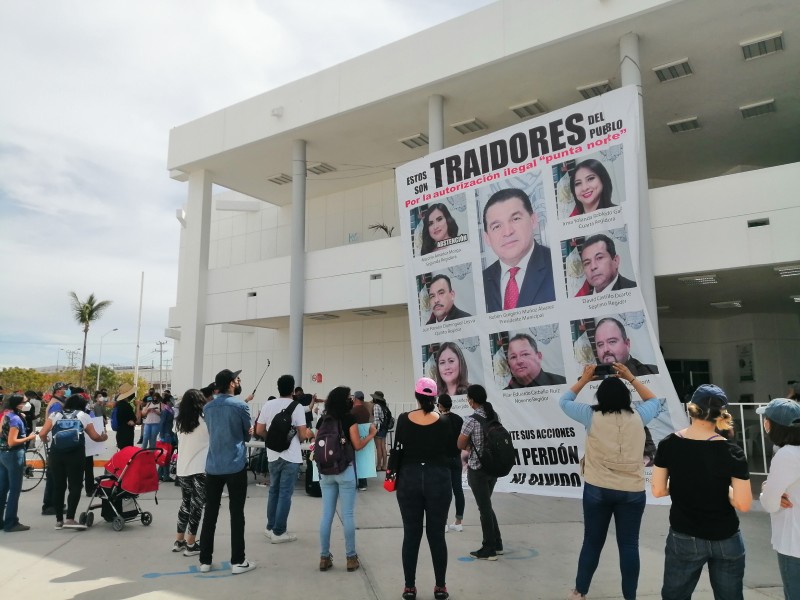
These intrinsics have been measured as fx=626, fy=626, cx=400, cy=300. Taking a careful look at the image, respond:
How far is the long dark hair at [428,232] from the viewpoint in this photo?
1224 centimetres

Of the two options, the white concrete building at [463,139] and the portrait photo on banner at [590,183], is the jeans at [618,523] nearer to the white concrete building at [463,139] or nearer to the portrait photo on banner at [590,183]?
the portrait photo on banner at [590,183]

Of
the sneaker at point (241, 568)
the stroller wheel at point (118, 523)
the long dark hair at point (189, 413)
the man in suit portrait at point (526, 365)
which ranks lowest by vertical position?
the sneaker at point (241, 568)

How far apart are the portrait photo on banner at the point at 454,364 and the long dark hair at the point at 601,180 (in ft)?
10.3

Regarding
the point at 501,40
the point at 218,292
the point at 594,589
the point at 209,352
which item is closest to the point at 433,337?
the point at 501,40

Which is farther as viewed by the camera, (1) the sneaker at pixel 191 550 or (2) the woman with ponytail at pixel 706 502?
(1) the sneaker at pixel 191 550

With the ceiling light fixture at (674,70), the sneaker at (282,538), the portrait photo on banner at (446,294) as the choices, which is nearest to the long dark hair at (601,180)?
the portrait photo on banner at (446,294)

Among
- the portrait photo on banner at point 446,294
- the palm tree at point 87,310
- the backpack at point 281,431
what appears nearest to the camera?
the backpack at point 281,431

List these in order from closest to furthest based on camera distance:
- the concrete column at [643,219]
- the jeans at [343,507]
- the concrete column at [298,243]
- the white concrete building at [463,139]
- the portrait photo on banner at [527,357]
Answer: the jeans at [343,507] → the concrete column at [643,219] → the portrait photo on banner at [527,357] → the white concrete building at [463,139] → the concrete column at [298,243]

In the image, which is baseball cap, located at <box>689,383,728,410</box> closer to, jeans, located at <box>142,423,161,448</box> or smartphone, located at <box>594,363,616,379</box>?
smartphone, located at <box>594,363,616,379</box>

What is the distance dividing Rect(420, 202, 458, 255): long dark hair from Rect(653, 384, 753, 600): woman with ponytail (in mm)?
8735

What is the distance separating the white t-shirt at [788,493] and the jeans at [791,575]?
1.4 inches

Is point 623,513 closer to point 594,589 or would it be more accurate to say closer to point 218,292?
point 594,589

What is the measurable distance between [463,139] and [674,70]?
17.7 feet

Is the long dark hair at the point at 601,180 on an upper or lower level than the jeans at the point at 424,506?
upper
